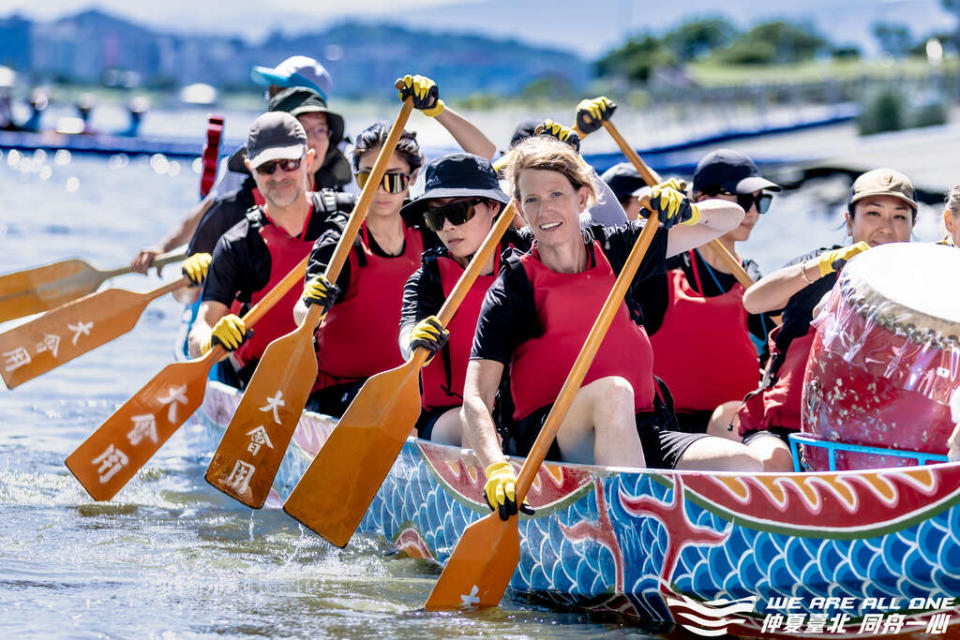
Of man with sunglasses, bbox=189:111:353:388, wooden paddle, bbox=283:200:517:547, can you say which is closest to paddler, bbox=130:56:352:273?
man with sunglasses, bbox=189:111:353:388

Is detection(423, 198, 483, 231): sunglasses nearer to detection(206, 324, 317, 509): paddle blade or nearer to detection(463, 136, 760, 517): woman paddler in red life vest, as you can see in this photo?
detection(463, 136, 760, 517): woman paddler in red life vest

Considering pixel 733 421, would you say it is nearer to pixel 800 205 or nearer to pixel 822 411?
pixel 822 411

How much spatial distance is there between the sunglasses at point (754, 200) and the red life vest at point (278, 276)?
161 centimetres

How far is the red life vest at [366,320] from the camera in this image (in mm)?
4812

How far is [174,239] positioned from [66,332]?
907 mm

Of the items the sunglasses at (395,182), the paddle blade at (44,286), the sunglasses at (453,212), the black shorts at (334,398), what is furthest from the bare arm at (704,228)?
the paddle blade at (44,286)

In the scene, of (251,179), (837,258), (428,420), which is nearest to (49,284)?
(251,179)

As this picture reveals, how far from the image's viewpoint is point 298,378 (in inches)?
184

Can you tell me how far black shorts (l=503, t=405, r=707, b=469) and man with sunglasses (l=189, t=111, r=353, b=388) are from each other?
1.52 meters

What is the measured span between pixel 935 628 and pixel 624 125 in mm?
21779

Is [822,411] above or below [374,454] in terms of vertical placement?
above

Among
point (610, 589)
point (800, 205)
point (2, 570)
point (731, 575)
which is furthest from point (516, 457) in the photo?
point (800, 205)

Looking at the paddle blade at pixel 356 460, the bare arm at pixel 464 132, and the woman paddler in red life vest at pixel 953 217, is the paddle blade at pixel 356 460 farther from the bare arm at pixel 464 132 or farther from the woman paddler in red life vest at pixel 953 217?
the woman paddler in red life vest at pixel 953 217

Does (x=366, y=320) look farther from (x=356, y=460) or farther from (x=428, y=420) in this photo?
(x=356, y=460)
